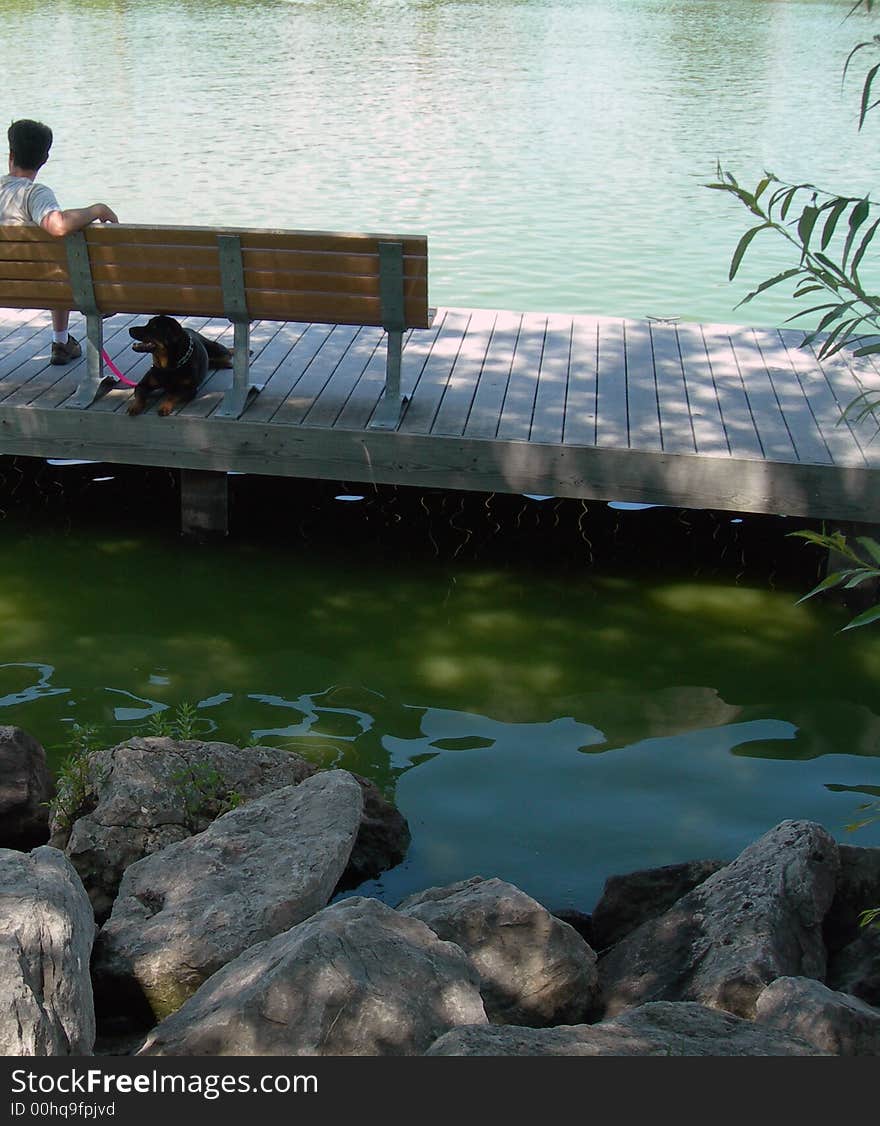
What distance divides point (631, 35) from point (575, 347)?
27.5 meters

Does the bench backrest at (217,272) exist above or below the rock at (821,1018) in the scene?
above

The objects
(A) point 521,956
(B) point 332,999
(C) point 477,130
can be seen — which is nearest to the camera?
(B) point 332,999

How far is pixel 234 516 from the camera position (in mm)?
7535

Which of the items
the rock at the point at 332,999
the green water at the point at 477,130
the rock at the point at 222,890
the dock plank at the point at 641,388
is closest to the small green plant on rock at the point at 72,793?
the rock at the point at 222,890

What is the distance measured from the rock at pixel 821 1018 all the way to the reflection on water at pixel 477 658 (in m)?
1.29

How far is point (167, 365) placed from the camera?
6871 millimetres

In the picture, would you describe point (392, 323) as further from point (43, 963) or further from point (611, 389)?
point (43, 963)

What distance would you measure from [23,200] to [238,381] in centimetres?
149

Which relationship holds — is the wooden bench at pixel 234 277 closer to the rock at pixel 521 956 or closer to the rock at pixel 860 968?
the rock at pixel 521 956

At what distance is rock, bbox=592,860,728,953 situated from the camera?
14.5ft

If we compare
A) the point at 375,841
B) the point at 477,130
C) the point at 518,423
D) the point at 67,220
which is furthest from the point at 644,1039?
the point at 477,130

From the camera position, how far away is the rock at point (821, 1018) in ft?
10.8

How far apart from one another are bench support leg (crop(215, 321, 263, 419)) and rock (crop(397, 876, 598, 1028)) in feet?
11.5

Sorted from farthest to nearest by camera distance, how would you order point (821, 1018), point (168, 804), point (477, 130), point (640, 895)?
point (477, 130) → point (168, 804) → point (640, 895) → point (821, 1018)
